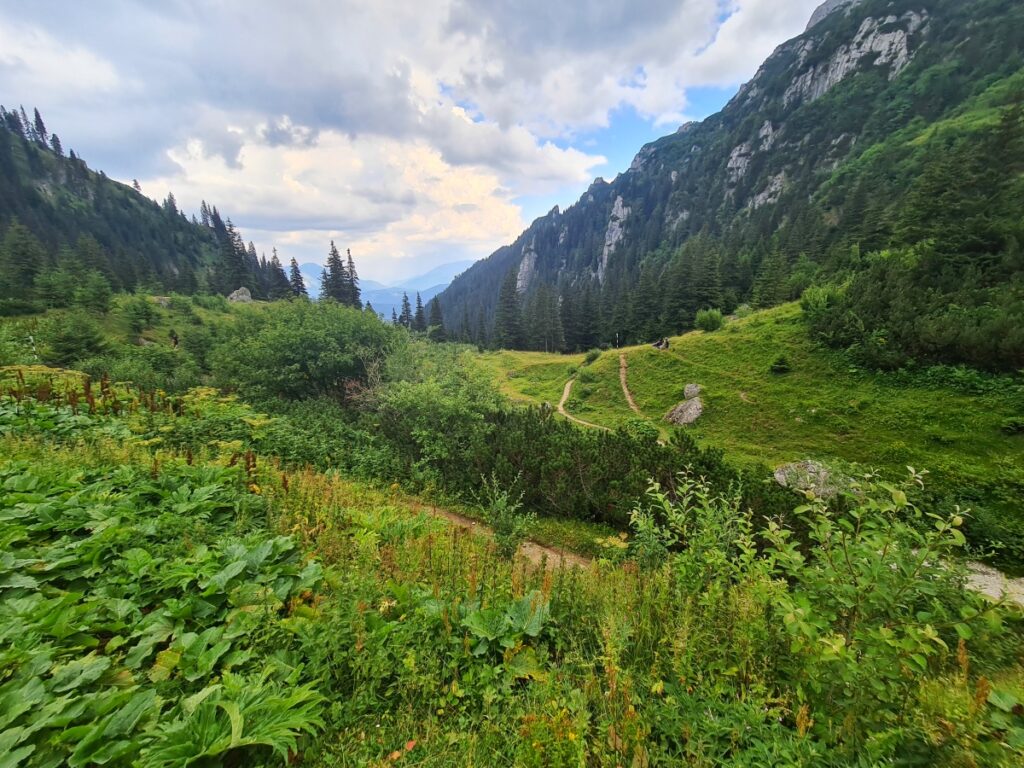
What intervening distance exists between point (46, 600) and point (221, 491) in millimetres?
2764

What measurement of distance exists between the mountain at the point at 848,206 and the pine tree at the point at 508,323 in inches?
18.7

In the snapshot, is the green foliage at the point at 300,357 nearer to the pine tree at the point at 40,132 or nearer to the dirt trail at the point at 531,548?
the dirt trail at the point at 531,548

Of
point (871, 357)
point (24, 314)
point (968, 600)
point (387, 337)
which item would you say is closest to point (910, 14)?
point (871, 357)

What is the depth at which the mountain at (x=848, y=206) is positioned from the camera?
22328mm

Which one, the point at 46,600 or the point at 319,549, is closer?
the point at 46,600

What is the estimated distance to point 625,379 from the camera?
3384 cm

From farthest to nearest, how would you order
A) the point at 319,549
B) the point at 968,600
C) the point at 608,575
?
1. the point at 608,575
2. the point at 319,549
3. the point at 968,600

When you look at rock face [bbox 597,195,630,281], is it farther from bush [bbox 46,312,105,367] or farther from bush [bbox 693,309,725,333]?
bush [bbox 46,312,105,367]

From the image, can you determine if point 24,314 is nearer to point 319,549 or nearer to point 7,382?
point 7,382

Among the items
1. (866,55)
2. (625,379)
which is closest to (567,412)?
(625,379)

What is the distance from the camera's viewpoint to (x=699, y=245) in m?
63.8

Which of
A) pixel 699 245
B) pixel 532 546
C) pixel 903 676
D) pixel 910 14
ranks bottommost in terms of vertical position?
pixel 532 546

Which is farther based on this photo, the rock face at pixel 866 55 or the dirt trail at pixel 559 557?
the rock face at pixel 866 55

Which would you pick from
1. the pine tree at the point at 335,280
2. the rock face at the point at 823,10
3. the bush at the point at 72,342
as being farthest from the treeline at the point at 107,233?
the rock face at the point at 823,10
